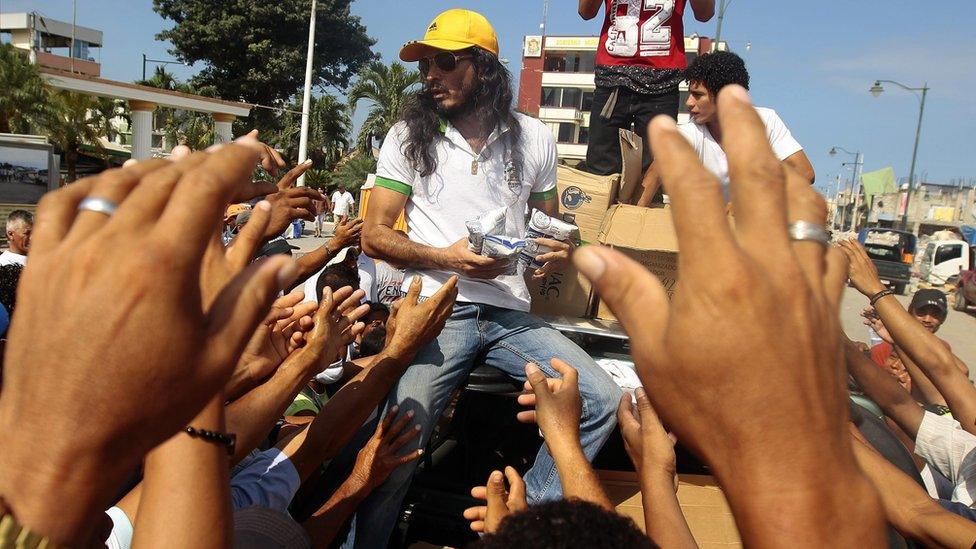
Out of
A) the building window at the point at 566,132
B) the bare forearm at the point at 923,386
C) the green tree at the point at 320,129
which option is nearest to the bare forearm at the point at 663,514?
the bare forearm at the point at 923,386

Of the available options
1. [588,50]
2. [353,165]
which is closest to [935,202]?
[588,50]

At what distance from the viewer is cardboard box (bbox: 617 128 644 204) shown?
3732mm

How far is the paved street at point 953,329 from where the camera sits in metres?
11.5

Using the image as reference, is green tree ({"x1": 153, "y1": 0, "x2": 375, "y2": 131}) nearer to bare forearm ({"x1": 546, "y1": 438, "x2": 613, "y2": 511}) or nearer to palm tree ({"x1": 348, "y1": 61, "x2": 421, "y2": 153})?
palm tree ({"x1": 348, "y1": 61, "x2": 421, "y2": 153})

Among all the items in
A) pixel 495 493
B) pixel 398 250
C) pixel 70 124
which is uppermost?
pixel 70 124

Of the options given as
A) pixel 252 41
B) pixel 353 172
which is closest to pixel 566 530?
pixel 353 172

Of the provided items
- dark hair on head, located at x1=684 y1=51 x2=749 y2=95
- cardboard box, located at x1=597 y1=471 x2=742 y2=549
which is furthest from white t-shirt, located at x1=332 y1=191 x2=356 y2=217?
cardboard box, located at x1=597 y1=471 x2=742 y2=549

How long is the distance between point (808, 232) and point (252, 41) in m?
41.0

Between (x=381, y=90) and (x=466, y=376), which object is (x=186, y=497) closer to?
(x=466, y=376)

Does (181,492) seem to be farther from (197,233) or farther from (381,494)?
(381,494)

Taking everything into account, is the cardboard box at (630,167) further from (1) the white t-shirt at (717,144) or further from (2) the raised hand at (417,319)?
(2) the raised hand at (417,319)

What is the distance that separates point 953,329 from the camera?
15.3 m

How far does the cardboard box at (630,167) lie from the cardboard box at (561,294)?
62 centimetres

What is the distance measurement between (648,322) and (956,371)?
228 cm
